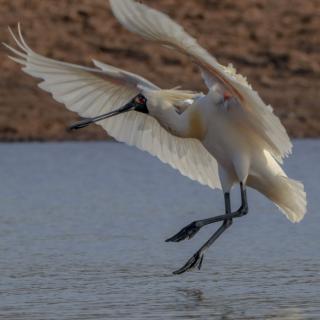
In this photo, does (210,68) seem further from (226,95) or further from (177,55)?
(177,55)

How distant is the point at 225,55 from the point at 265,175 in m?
13.7

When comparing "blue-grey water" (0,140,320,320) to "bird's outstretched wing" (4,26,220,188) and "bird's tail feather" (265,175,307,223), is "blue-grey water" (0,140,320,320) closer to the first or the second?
"bird's tail feather" (265,175,307,223)

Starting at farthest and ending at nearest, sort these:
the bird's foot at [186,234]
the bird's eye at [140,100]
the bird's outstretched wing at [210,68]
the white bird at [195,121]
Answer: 1. the bird's eye at [140,100]
2. the bird's foot at [186,234]
3. the white bird at [195,121]
4. the bird's outstretched wing at [210,68]

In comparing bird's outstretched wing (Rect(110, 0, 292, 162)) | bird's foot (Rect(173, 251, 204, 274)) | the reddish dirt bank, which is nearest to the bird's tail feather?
bird's outstretched wing (Rect(110, 0, 292, 162))

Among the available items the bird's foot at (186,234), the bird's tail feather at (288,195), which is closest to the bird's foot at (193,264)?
the bird's foot at (186,234)

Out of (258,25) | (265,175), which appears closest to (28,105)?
(258,25)

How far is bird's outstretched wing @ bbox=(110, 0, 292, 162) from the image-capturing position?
9195 mm

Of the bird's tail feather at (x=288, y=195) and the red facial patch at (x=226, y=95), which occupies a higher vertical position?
Answer: the red facial patch at (x=226, y=95)

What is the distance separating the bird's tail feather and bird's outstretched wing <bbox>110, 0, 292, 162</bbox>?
0.56ft

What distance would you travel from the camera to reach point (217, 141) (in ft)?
35.4

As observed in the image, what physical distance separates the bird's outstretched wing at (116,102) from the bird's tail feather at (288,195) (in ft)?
2.14

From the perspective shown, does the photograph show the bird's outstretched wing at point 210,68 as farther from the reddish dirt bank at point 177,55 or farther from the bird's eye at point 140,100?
the reddish dirt bank at point 177,55

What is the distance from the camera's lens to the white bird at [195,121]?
1034 centimetres

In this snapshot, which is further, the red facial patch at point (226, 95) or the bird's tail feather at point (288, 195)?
the bird's tail feather at point (288, 195)
